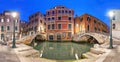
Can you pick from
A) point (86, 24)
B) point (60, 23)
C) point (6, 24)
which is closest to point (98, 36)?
point (86, 24)

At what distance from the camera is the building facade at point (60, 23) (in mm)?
39312

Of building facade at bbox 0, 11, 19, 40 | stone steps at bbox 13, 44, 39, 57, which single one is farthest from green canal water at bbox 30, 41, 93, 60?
building facade at bbox 0, 11, 19, 40

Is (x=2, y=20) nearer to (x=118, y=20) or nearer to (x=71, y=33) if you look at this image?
(x=71, y=33)

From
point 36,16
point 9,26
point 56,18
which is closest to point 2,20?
point 9,26

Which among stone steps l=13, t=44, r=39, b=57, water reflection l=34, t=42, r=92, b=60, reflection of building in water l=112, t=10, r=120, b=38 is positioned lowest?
water reflection l=34, t=42, r=92, b=60

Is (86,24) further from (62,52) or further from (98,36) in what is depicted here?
(62,52)

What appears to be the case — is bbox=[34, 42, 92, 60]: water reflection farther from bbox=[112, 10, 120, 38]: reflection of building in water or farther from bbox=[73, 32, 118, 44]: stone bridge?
bbox=[112, 10, 120, 38]: reflection of building in water

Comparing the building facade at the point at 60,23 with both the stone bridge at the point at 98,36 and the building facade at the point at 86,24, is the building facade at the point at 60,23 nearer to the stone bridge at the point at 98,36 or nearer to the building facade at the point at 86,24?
the building facade at the point at 86,24

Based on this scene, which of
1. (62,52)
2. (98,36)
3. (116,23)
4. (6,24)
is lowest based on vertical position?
(62,52)

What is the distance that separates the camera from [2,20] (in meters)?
37.5

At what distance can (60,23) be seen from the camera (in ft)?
131

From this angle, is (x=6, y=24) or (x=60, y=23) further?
(x=60, y=23)

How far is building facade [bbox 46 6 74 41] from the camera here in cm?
3931

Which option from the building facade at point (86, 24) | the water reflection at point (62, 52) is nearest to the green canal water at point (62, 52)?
the water reflection at point (62, 52)
